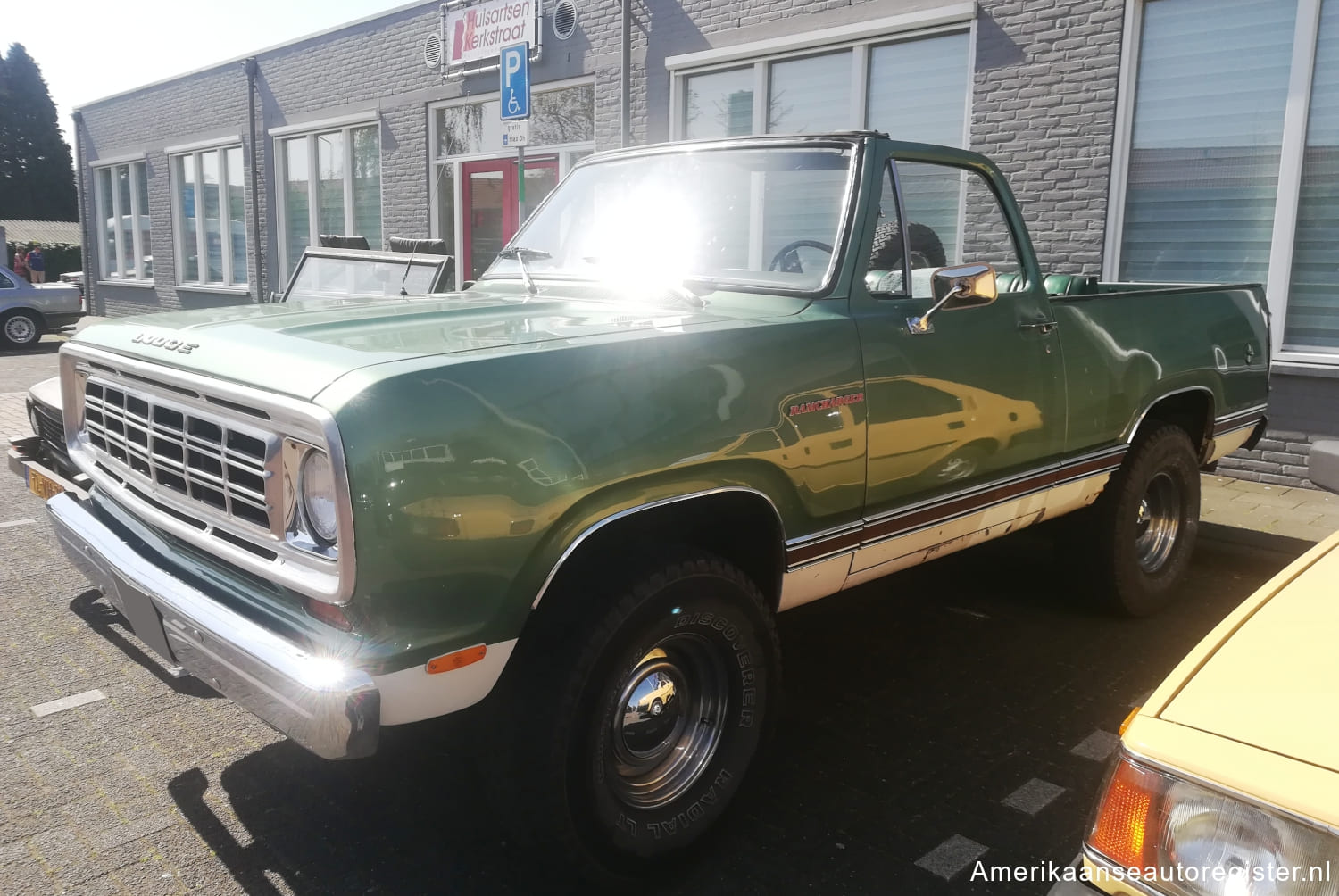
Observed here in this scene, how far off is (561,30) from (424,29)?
263 cm

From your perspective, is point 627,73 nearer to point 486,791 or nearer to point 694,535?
point 694,535

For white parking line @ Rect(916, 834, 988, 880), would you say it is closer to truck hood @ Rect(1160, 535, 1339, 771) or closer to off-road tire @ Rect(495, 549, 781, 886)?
off-road tire @ Rect(495, 549, 781, 886)

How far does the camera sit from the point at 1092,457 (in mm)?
3971

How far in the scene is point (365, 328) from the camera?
267 cm

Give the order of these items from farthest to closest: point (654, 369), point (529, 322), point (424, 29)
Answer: point (424, 29) → point (529, 322) → point (654, 369)

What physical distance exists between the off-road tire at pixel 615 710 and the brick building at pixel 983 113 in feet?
8.55

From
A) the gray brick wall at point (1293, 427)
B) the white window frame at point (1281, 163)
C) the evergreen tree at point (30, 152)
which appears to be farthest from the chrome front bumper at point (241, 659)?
the evergreen tree at point (30, 152)

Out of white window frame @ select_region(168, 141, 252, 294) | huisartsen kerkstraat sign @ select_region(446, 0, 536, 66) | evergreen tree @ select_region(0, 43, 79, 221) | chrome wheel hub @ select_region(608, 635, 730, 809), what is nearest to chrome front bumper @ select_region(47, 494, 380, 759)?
chrome wheel hub @ select_region(608, 635, 730, 809)

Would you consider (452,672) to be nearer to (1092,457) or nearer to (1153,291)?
(1092,457)

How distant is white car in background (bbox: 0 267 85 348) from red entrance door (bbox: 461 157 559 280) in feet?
29.5

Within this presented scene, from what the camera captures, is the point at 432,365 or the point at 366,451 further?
the point at 432,365

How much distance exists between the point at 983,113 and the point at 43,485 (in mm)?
6878

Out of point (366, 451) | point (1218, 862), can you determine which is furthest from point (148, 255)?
point (1218, 862)

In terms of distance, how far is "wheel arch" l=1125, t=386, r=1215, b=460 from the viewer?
173 inches
